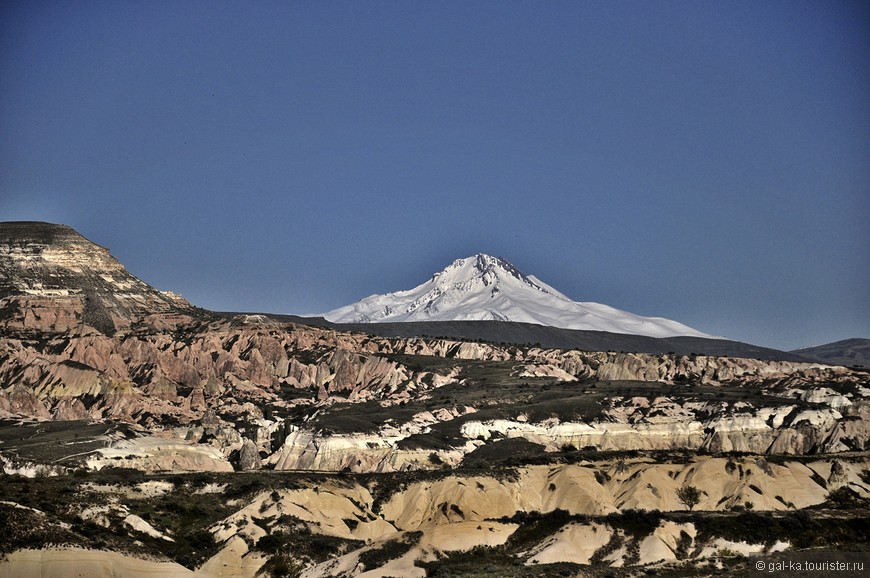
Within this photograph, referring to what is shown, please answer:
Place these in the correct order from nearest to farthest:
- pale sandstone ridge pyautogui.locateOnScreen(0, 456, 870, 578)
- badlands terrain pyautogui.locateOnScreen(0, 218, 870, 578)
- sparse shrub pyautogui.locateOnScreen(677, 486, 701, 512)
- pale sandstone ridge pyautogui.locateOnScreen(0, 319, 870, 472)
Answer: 1. pale sandstone ridge pyautogui.locateOnScreen(0, 456, 870, 578)
2. badlands terrain pyautogui.locateOnScreen(0, 218, 870, 578)
3. sparse shrub pyautogui.locateOnScreen(677, 486, 701, 512)
4. pale sandstone ridge pyautogui.locateOnScreen(0, 319, 870, 472)

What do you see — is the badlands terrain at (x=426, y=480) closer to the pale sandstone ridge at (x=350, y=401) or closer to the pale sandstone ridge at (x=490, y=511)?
the pale sandstone ridge at (x=490, y=511)

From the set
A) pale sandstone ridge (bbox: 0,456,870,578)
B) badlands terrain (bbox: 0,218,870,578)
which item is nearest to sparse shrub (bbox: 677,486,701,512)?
badlands terrain (bbox: 0,218,870,578)

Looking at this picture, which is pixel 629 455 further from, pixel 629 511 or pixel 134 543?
pixel 134 543

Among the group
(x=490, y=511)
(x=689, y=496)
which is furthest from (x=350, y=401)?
(x=490, y=511)

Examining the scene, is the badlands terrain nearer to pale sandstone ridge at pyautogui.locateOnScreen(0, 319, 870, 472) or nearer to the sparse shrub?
the sparse shrub

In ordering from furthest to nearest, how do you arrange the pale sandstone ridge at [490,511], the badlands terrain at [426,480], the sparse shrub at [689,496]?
the sparse shrub at [689,496] < the badlands terrain at [426,480] < the pale sandstone ridge at [490,511]

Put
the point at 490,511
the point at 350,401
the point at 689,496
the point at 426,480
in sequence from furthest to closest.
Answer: the point at 350,401, the point at 689,496, the point at 426,480, the point at 490,511

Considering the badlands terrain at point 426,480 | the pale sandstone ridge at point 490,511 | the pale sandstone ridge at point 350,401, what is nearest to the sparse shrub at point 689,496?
the badlands terrain at point 426,480

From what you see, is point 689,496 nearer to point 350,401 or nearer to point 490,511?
point 490,511
